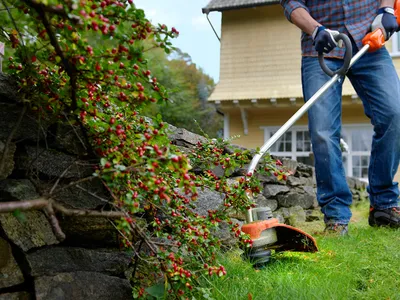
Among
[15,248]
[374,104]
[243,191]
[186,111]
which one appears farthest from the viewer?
[186,111]

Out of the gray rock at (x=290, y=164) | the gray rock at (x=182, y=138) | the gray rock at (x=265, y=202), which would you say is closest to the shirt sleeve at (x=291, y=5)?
the gray rock at (x=182, y=138)

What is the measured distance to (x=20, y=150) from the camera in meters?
1.68

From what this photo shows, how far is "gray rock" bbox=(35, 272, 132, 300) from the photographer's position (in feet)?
5.09

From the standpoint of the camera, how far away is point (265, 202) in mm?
3637

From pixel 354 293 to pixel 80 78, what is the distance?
125 cm

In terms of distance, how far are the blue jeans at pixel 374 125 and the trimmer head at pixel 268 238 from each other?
3.00 feet

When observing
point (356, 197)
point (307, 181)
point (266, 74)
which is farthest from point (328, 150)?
point (266, 74)

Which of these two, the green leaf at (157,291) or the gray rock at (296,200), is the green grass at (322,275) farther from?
the gray rock at (296,200)

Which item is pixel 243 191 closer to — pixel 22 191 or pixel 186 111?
pixel 22 191

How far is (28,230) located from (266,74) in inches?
377

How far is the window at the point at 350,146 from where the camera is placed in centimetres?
1091

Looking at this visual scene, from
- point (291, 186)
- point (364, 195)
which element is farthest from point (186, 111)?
point (291, 186)

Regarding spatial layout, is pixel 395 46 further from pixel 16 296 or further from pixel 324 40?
pixel 16 296

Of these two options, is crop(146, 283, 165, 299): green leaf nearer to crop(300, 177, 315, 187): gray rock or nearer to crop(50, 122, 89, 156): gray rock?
crop(50, 122, 89, 156): gray rock
